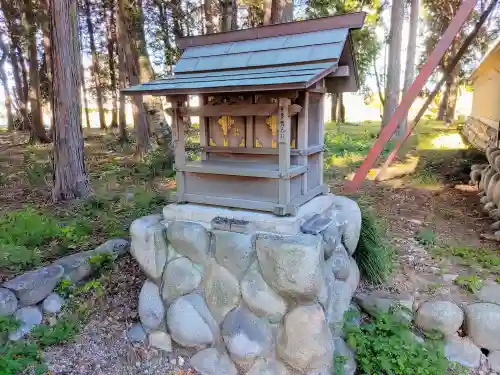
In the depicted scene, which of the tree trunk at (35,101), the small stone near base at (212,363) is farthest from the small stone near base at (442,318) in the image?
the tree trunk at (35,101)

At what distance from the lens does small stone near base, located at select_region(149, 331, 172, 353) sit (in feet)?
12.8

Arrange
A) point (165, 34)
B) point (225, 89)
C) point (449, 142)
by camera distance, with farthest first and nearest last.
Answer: point (449, 142) → point (165, 34) → point (225, 89)

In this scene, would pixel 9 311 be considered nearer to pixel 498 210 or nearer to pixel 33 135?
pixel 498 210

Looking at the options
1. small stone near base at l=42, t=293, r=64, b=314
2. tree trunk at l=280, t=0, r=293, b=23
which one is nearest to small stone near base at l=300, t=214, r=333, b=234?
small stone near base at l=42, t=293, r=64, b=314

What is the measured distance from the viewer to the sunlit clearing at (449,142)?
13.4m

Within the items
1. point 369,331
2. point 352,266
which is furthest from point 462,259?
point 369,331

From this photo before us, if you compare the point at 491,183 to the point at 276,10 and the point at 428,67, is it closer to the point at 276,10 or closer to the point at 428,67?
the point at 428,67

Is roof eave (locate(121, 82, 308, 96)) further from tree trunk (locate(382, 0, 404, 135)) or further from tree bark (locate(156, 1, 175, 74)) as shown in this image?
tree trunk (locate(382, 0, 404, 135))

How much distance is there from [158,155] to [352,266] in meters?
6.52

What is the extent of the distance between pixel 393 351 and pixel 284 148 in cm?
211

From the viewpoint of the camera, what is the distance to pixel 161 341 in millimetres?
3918

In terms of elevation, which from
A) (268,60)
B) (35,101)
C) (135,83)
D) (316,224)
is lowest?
(316,224)

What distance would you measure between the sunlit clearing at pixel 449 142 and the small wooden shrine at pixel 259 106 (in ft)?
35.4

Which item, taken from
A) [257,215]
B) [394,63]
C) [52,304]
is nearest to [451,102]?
[394,63]
